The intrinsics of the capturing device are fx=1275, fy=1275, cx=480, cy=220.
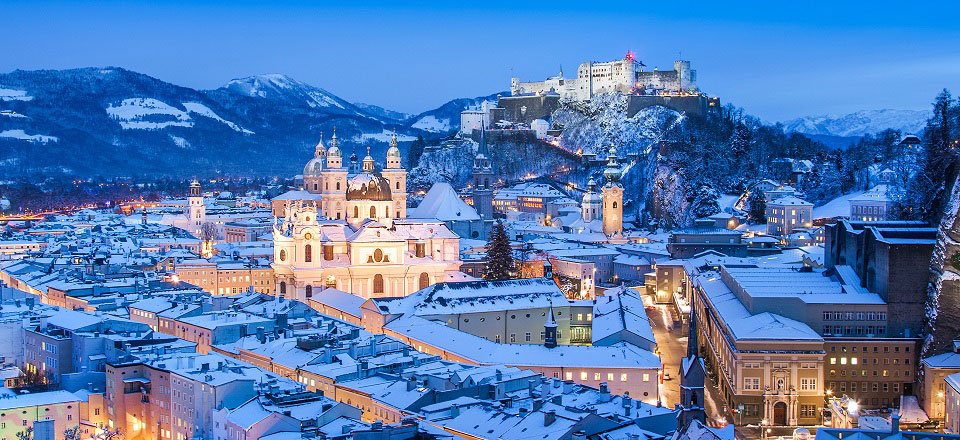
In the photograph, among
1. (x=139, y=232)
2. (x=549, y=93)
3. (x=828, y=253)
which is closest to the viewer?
(x=828, y=253)

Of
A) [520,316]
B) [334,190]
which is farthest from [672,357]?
[334,190]

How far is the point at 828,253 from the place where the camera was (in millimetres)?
58312

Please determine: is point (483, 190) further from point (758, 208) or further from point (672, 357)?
point (672, 357)

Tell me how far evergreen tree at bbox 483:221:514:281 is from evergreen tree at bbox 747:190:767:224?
2623 cm

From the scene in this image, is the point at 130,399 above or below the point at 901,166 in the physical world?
below

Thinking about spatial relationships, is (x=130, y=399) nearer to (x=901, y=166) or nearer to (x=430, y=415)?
(x=430, y=415)

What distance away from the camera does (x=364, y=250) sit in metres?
70.4

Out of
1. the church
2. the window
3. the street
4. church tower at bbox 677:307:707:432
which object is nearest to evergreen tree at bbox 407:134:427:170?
the church

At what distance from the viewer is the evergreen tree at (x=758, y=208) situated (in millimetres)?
96125

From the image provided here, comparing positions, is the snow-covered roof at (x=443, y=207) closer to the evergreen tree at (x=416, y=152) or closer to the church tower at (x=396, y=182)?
the church tower at (x=396, y=182)

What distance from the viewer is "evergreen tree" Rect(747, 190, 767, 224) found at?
315 ft

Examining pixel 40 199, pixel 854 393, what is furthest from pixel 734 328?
pixel 40 199

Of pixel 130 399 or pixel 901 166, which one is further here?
pixel 901 166

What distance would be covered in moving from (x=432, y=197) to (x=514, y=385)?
2042 inches
